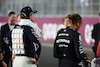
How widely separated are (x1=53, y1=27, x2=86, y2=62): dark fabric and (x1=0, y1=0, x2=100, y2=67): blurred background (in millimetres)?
9475

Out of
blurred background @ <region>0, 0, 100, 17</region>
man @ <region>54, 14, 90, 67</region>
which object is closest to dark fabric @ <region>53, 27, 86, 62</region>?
man @ <region>54, 14, 90, 67</region>

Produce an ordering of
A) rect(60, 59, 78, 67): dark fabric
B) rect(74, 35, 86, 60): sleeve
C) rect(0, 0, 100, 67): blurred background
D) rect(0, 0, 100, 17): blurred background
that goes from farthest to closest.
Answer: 1. rect(0, 0, 100, 17): blurred background
2. rect(0, 0, 100, 67): blurred background
3. rect(60, 59, 78, 67): dark fabric
4. rect(74, 35, 86, 60): sleeve

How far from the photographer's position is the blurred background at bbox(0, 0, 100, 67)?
1856cm

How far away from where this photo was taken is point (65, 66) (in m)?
5.70

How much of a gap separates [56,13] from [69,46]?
52.6 feet

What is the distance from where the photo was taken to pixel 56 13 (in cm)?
2164

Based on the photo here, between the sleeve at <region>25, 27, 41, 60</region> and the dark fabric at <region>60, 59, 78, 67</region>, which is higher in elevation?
the sleeve at <region>25, 27, 41, 60</region>

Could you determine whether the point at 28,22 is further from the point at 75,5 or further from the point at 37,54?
the point at 75,5

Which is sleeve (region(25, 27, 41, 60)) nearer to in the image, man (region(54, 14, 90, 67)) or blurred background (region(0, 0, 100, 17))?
man (region(54, 14, 90, 67))

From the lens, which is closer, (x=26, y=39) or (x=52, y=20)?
(x=26, y=39)

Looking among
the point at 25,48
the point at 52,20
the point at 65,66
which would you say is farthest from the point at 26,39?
the point at 52,20

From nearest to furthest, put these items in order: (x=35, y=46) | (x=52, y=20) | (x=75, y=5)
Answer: (x=35, y=46), (x=75, y=5), (x=52, y=20)

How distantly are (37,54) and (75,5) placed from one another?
14.6 m

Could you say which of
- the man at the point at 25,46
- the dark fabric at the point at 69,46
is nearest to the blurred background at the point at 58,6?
the dark fabric at the point at 69,46
